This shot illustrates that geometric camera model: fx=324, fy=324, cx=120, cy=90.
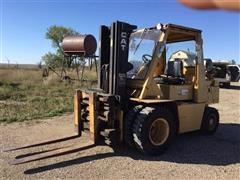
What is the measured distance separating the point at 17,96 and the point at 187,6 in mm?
14928

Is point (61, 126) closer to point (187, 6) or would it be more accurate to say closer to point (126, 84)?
point (126, 84)

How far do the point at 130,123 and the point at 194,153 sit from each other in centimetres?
145

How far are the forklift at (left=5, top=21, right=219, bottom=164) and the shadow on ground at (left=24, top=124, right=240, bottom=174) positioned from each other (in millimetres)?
208

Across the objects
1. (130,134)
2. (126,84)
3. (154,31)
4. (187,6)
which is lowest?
(130,134)

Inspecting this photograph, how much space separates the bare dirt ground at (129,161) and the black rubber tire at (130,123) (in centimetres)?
30

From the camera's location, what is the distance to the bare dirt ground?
4.97 meters

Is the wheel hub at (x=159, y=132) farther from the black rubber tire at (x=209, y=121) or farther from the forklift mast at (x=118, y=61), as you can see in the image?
the black rubber tire at (x=209, y=121)

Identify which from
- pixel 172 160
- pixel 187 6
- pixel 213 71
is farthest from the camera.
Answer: pixel 213 71

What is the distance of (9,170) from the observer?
5.04 metres

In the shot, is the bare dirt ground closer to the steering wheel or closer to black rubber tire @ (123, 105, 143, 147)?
black rubber tire @ (123, 105, 143, 147)

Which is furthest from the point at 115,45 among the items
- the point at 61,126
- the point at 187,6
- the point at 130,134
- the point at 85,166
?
the point at 187,6

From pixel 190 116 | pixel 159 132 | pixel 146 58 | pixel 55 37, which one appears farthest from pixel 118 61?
pixel 55 37

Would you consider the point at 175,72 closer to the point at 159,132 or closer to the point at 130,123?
the point at 159,132

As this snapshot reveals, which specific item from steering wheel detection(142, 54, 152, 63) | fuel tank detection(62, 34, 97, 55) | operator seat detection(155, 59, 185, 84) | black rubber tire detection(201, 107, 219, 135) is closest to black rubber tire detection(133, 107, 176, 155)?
steering wheel detection(142, 54, 152, 63)
